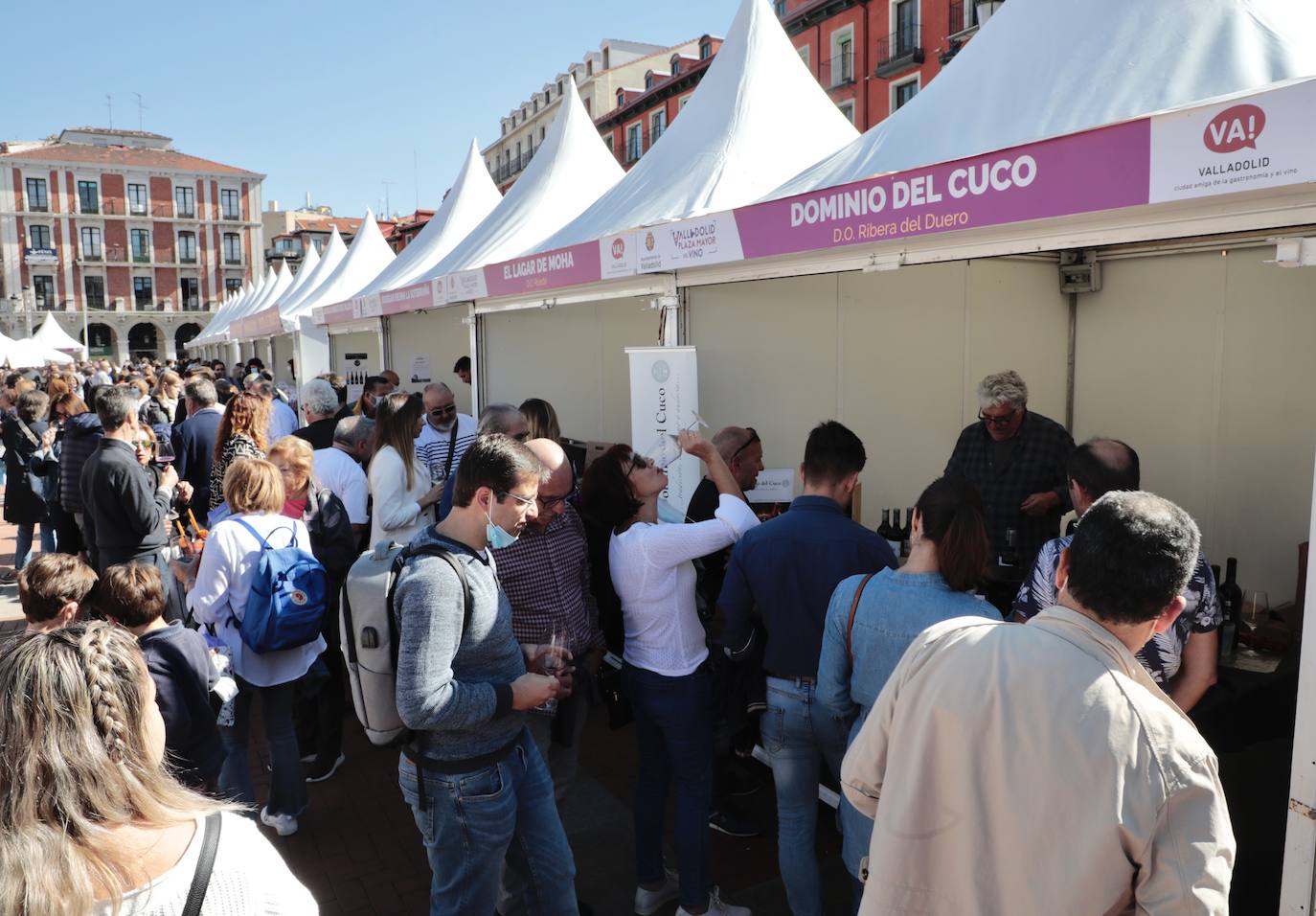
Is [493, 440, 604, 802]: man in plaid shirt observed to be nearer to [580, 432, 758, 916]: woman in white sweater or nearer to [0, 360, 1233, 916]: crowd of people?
[0, 360, 1233, 916]: crowd of people

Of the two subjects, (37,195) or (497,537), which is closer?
(497,537)

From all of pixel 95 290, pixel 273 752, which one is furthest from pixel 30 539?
pixel 95 290

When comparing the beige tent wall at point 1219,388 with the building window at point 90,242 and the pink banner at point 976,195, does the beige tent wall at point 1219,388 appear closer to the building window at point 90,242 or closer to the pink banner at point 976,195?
the pink banner at point 976,195

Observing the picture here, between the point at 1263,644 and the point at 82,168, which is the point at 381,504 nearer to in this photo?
the point at 1263,644

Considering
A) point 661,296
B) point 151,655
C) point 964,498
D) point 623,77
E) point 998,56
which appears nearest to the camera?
point 964,498

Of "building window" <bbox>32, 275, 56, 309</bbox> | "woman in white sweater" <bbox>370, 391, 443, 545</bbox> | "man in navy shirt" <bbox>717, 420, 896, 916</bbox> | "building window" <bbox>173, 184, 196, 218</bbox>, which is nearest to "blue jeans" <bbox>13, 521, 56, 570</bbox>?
"woman in white sweater" <bbox>370, 391, 443, 545</bbox>

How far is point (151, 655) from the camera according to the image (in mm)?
2496

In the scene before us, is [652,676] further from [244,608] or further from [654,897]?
[244,608]

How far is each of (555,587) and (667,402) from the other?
2.59 m

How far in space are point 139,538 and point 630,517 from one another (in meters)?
2.80

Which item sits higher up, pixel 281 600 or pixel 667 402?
pixel 667 402

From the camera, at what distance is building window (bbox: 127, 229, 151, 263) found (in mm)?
59375

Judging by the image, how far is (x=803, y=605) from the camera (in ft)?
8.45

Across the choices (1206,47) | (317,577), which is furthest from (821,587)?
(1206,47)
